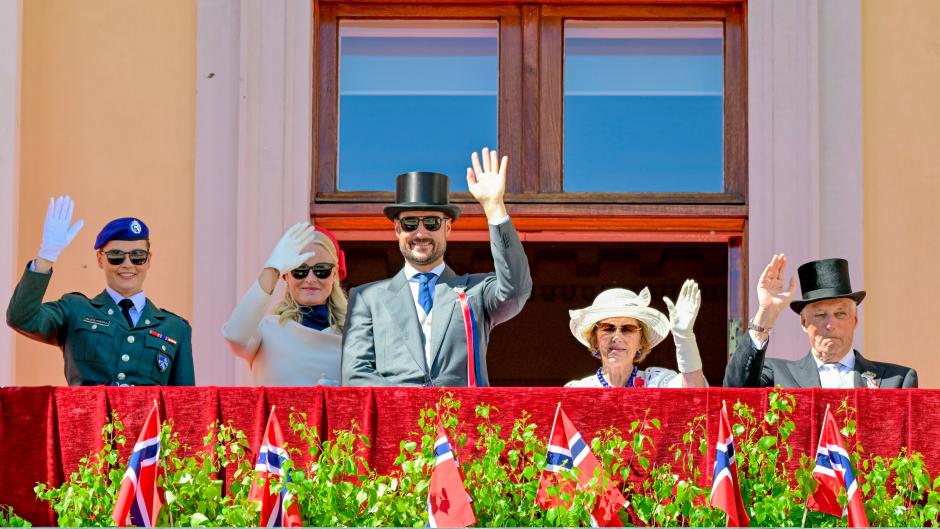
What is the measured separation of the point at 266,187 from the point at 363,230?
574 mm

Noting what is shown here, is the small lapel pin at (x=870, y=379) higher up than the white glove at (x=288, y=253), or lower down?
lower down

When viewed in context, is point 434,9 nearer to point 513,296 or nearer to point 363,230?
point 363,230

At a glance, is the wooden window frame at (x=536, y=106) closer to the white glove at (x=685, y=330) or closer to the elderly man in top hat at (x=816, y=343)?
the elderly man in top hat at (x=816, y=343)

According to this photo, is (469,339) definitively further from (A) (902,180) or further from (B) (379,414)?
(A) (902,180)

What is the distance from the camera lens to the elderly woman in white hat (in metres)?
5.81

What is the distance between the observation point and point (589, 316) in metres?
5.99

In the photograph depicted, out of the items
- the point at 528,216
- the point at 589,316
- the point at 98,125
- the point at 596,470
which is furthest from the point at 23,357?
the point at 596,470

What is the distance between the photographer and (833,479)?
529cm

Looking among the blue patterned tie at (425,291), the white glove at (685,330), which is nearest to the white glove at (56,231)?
the blue patterned tie at (425,291)

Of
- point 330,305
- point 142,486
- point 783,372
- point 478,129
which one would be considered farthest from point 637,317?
point 478,129

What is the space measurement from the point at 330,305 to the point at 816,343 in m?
1.94

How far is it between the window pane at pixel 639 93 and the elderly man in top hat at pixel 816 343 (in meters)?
1.99

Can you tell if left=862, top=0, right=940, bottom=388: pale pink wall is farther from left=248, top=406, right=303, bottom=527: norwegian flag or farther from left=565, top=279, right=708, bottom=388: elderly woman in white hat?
left=248, top=406, right=303, bottom=527: norwegian flag

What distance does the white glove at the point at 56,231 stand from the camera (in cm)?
629
